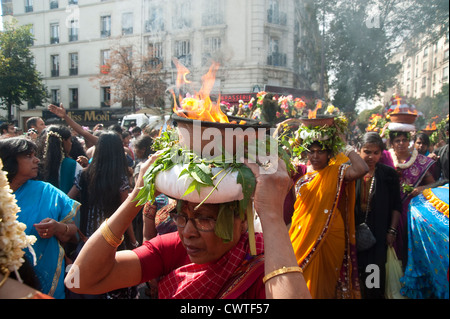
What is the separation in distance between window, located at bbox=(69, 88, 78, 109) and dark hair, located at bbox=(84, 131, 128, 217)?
17.7 metres

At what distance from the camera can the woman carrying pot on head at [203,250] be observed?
54.7 inches

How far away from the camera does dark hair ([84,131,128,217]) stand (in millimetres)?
3391

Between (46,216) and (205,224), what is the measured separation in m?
1.77

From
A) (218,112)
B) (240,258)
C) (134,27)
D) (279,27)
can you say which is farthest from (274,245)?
(134,27)

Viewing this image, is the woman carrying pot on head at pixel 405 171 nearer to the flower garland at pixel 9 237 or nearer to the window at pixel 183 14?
the flower garland at pixel 9 237

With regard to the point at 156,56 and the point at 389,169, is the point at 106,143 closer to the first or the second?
the point at 389,169

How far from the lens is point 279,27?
34.2ft

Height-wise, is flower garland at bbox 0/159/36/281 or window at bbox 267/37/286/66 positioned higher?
window at bbox 267/37/286/66

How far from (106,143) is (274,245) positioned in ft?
8.48

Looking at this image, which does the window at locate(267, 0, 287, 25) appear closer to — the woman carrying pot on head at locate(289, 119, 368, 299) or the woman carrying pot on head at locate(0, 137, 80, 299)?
the woman carrying pot on head at locate(289, 119, 368, 299)

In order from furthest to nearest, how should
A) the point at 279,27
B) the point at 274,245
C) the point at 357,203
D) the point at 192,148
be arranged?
the point at 279,27 < the point at 357,203 < the point at 192,148 < the point at 274,245

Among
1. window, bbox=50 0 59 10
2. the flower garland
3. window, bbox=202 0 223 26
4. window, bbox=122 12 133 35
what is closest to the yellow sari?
the flower garland

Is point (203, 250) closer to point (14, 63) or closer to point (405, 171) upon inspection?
point (14, 63)

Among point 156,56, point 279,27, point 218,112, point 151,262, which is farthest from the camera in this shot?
point 156,56
